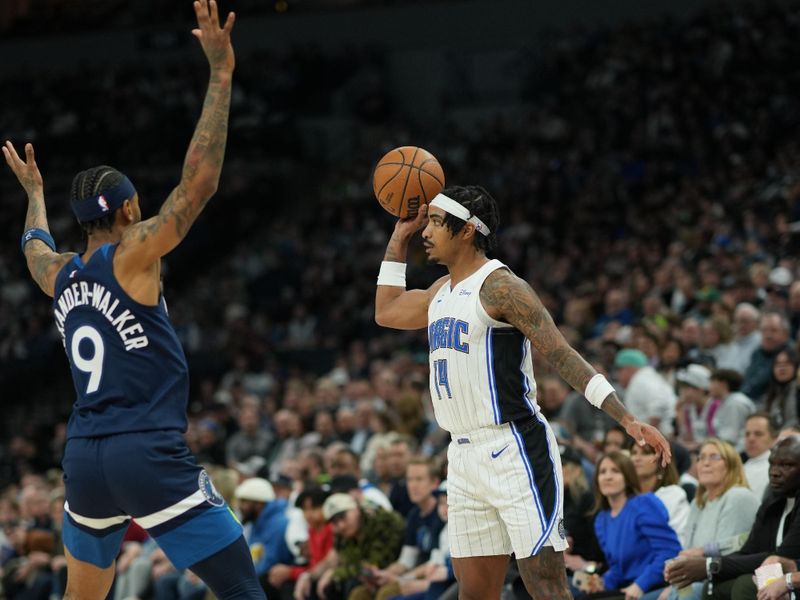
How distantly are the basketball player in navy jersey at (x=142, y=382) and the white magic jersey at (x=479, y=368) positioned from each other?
1099 millimetres

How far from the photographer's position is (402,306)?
5816 mm

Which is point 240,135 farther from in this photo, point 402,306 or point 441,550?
point 402,306

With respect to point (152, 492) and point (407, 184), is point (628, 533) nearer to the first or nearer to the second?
point (407, 184)

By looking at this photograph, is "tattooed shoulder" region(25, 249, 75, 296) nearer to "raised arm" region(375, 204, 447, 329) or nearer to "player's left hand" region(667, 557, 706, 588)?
"raised arm" region(375, 204, 447, 329)

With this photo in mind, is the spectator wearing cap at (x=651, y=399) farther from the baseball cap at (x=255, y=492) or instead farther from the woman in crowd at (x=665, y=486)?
the baseball cap at (x=255, y=492)

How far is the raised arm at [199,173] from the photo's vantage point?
4.55 m

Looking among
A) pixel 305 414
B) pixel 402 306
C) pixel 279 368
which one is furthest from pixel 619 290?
pixel 402 306

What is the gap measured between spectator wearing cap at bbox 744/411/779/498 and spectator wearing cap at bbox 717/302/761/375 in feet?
10.1

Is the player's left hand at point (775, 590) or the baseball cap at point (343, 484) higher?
the baseball cap at point (343, 484)

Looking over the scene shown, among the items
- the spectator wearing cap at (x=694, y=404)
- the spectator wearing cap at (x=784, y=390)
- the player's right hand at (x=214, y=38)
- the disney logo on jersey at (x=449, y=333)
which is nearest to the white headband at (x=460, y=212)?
the disney logo on jersey at (x=449, y=333)

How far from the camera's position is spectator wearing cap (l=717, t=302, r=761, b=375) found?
11039mm

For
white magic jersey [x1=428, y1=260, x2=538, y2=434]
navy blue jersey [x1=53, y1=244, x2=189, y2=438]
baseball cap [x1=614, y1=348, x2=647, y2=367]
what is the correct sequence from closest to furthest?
navy blue jersey [x1=53, y1=244, x2=189, y2=438] < white magic jersey [x1=428, y1=260, x2=538, y2=434] < baseball cap [x1=614, y1=348, x2=647, y2=367]

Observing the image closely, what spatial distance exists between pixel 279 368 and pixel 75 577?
44.8ft

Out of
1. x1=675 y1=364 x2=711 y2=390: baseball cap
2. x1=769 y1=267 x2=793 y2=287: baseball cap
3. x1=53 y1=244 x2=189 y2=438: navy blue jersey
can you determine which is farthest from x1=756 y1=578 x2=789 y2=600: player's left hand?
x1=769 y1=267 x2=793 y2=287: baseball cap
